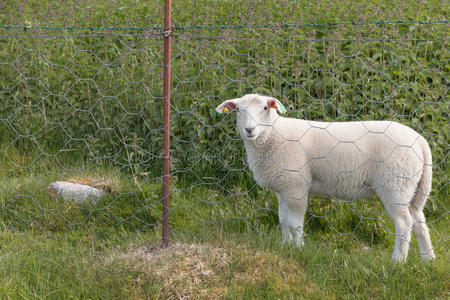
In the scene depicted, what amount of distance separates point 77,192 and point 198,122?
1.36 m

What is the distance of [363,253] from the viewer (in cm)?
371

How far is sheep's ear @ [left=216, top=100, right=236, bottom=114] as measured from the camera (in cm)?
391

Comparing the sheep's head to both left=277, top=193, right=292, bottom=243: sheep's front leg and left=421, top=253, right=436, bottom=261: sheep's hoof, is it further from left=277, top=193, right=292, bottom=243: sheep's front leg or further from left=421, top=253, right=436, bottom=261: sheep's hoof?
left=421, top=253, right=436, bottom=261: sheep's hoof

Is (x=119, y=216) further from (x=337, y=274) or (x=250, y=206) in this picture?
(x=337, y=274)

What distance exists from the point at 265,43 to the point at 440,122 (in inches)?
76.7

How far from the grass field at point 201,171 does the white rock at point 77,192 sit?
75 mm

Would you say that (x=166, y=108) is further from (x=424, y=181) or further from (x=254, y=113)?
(x=424, y=181)

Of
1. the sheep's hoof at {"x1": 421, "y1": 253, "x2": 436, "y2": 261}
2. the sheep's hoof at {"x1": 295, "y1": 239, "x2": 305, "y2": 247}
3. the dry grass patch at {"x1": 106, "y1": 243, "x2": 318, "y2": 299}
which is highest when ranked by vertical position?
the dry grass patch at {"x1": 106, "y1": 243, "x2": 318, "y2": 299}

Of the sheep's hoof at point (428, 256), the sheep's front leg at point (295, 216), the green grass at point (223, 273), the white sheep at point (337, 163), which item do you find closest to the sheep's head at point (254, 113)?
the white sheep at point (337, 163)

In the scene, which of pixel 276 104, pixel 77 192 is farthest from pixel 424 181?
pixel 77 192

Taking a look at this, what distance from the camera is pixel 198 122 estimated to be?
512cm

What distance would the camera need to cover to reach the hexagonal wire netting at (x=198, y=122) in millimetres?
4418

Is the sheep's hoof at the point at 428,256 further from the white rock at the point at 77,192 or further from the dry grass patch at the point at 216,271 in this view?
the white rock at the point at 77,192

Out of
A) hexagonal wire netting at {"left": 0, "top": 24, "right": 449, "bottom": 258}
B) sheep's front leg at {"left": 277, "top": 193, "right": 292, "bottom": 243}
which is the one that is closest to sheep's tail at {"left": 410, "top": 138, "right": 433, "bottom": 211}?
hexagonal wire netting at {"left": 0, "top": 24, "right": 449, "bottom": 258}
